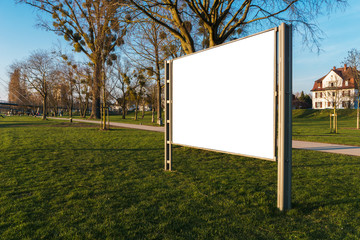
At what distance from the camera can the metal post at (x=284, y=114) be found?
3566 millimetres

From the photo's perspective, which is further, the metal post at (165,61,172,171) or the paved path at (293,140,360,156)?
the paved path at (293,140,360,156)

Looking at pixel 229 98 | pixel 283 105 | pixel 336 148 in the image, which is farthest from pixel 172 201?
pixel 336 148

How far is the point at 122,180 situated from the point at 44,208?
5.80 feet

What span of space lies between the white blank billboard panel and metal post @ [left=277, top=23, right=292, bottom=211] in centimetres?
17

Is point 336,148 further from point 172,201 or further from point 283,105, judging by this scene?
point 172,201

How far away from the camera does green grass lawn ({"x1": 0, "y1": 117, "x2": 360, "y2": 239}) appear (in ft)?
9.86

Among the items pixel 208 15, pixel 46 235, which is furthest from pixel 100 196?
pixel 208 15

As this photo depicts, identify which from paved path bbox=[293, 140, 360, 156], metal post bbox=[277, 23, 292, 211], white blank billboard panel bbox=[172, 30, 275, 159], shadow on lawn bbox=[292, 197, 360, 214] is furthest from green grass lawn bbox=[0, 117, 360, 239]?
paved path bbox=[293, 140, 360, 156]

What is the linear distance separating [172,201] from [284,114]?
2.31m

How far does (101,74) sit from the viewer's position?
55.9 ft

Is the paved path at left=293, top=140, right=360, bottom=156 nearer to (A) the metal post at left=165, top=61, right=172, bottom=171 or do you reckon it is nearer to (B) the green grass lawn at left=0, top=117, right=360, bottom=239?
(B) the green grass lawn at left=0, top=117, right=360, bottom=239

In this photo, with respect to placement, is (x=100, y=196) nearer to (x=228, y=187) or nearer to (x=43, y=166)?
(x=228, y=187)

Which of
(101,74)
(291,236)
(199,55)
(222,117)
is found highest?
(101,74)

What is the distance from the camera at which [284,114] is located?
356 cm
